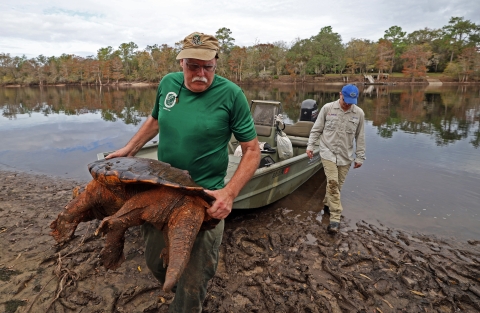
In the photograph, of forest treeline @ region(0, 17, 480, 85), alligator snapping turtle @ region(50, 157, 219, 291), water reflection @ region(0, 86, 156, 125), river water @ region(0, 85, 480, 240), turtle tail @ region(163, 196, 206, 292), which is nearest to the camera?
turtle tail @ region(163, 196, 206, 292)

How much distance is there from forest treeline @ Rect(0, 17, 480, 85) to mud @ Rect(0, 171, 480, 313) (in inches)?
2316

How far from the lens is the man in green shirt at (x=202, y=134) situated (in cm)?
186

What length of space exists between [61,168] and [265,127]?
5.88 m

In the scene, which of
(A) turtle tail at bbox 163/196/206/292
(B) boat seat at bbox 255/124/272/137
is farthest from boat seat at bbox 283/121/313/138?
(A) turtle tail at bbox 163/196/206/292

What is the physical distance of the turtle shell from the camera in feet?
5.32

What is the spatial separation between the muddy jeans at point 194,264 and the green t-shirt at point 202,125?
0.40 m

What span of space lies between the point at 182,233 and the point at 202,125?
2.37 feet

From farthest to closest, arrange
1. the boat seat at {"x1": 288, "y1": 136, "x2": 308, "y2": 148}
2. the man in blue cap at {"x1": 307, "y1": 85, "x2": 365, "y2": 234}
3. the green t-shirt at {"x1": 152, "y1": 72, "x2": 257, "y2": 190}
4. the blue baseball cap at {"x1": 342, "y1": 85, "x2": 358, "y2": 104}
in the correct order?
the boat seat at {"x1": 288, "y1": 136, "x2": 308, "y2": 148}
the man in blue cap at {"x1": 307, "y1": 85, "x2": 365, "y2": 234}
the blue baseball cap at {"x1": 342, "y1": 85, "x2": 358, "y2": 104}
the green t-shirt at {"x1": 152, "y1": 72, "x2": 257, "y2": 190}

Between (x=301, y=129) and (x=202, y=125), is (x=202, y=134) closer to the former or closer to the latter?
(x=202, y=125)

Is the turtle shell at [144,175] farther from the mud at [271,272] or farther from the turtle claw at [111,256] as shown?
the mud at [271,272]

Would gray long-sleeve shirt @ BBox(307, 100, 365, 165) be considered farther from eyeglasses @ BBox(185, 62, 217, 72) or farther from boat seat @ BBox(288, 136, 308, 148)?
eyeglasses @ BBox(185, 62, 217, 72)

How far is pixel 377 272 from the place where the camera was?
3.42 metres

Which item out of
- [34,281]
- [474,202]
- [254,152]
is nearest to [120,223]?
[254,152]

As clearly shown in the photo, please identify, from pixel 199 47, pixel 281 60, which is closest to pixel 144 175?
pixel 199 47
